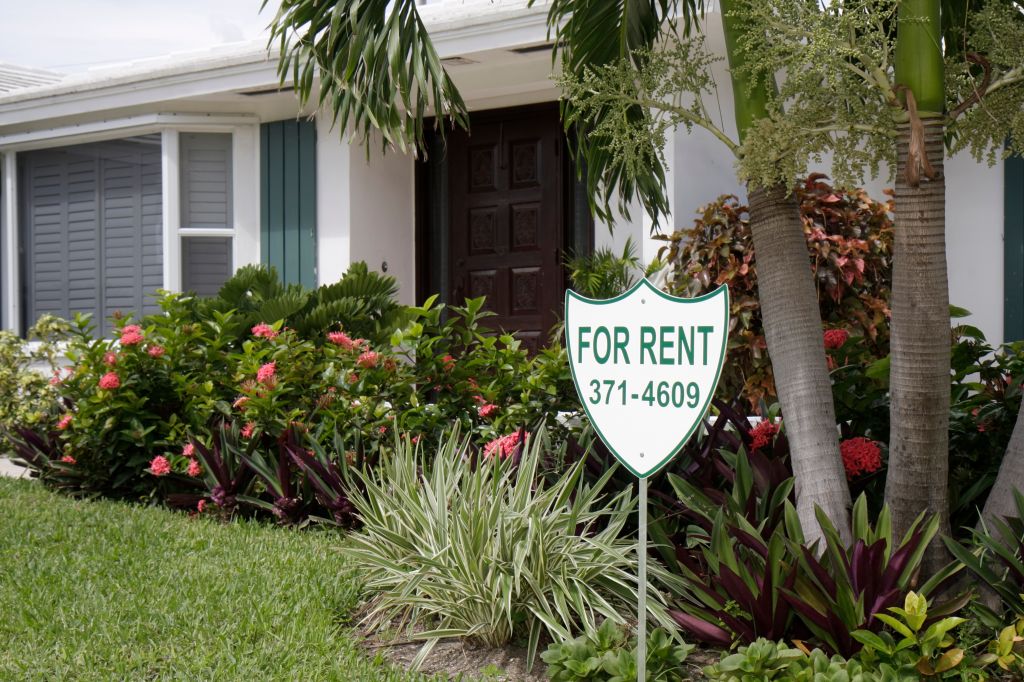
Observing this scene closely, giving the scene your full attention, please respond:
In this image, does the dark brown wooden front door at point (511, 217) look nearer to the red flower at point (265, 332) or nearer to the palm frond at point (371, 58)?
the red flower at point (265, 332)

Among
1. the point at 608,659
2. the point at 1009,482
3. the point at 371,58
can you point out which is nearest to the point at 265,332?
the point at 371,58

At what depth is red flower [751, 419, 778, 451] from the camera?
4.55m

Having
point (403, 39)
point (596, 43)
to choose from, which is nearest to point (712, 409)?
point (596, 43)

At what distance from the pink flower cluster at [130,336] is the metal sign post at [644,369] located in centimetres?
414

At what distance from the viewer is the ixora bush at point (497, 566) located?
354 cm

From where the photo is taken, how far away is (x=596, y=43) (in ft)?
16.4

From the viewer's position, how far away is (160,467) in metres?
5.94

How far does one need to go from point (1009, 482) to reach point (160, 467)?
14.6 feet

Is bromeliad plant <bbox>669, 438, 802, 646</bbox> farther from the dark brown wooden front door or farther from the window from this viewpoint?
the window

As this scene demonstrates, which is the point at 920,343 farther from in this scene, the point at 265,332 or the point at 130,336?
the point at 130,336

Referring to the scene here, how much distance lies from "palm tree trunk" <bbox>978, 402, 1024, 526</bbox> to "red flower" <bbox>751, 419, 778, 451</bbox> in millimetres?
1065

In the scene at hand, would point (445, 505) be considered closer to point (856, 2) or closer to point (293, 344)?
point (856, 2)

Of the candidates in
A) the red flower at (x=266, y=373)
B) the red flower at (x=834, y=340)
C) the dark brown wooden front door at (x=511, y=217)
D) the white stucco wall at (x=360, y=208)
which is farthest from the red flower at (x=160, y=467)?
the dark brown wooden front door at (x=511, y=217)

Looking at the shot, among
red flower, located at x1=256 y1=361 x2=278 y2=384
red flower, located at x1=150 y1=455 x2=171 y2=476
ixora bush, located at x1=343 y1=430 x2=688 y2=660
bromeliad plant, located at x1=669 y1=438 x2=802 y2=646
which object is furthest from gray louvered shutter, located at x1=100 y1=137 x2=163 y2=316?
bromeliad plant, located at x1=669 y1=438 x2=802 y2=646
